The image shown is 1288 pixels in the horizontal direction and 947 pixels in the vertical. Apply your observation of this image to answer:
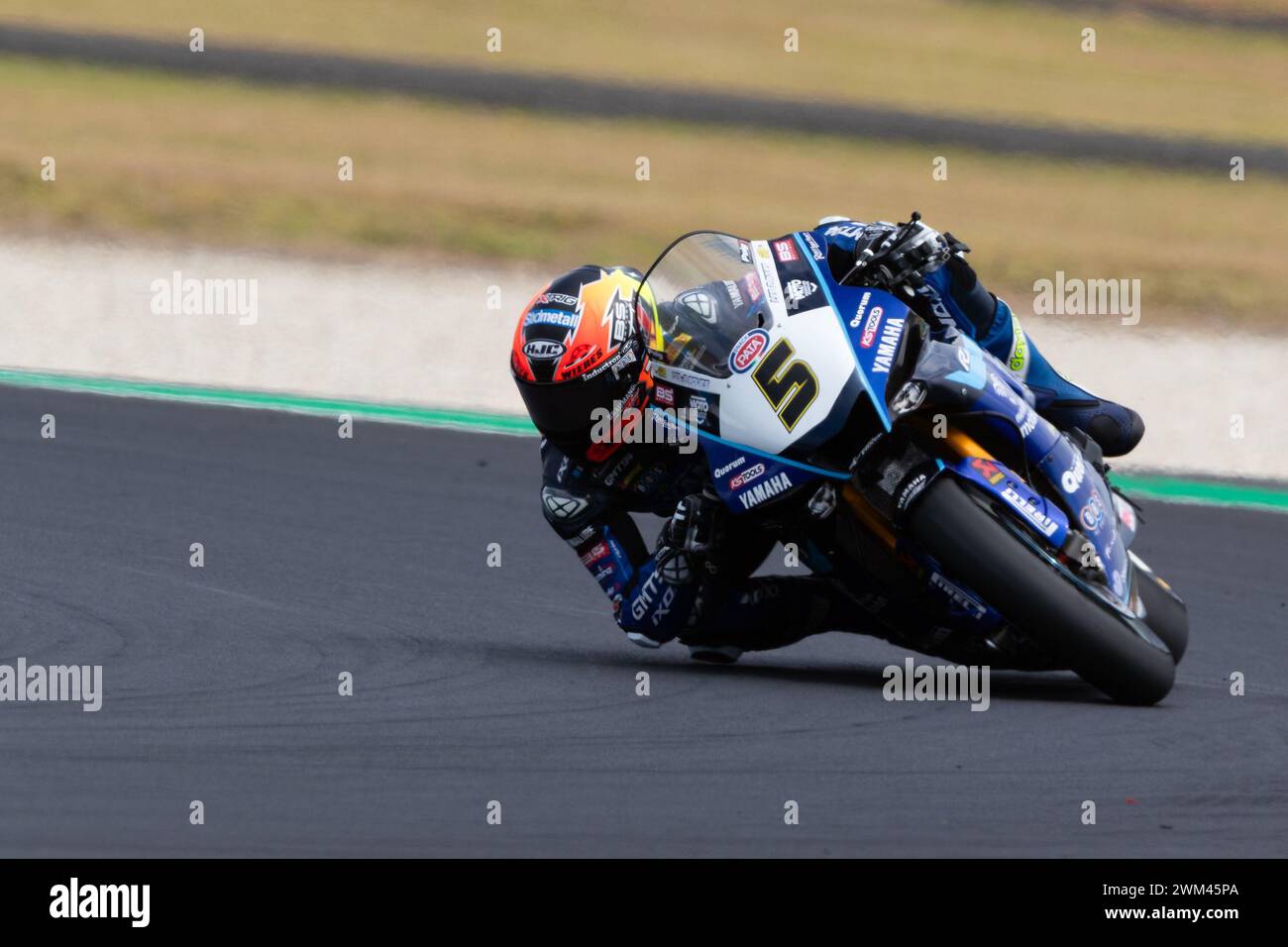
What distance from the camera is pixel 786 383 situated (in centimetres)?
571

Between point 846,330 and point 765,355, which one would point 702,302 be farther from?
point 846,330

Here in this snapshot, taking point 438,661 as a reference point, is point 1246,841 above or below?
below

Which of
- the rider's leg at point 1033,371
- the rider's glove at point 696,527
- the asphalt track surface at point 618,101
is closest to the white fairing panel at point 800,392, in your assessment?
the rider's glove at point 696,527

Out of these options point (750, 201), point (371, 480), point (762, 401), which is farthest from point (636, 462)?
point (750, 201)

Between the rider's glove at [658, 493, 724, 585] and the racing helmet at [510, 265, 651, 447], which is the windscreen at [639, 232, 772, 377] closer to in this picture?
the racing helmet at [510, 265, 651, 447]

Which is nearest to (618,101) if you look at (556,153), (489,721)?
(556,153)

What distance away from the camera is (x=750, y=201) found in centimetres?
1770

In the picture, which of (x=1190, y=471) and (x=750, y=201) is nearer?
(x=1190, y=471)

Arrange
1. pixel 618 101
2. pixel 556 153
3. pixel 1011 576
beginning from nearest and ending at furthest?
1. pixel 1011 576
2. pixel 556 153
3. pixel 618 101

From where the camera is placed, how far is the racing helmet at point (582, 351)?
6.04m

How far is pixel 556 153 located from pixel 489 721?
43.6 feet

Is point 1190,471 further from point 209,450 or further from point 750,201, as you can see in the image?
point 750,201

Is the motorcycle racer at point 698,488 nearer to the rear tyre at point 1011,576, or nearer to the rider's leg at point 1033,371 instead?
the rider's leg at point 1033,371
